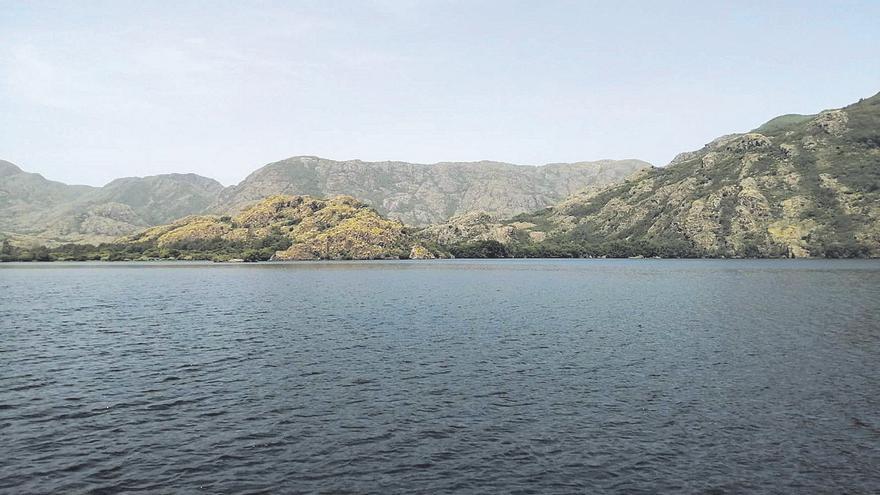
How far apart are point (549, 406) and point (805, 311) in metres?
87.1

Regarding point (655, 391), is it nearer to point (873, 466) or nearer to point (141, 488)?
point (873, 466)

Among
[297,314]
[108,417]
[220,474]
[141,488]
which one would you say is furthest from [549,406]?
[297,314]

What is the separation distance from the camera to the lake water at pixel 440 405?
29797mm

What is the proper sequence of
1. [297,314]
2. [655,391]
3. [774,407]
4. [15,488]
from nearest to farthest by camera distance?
[15,488] < [774,407] < [655,391] < [297,314]

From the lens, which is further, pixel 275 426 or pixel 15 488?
pixel 275 426

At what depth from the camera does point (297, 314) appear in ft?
336

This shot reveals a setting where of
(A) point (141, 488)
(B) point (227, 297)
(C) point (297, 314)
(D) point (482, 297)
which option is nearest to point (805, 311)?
(D) point (482, 297)

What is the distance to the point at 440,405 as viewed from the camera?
43.3 meters

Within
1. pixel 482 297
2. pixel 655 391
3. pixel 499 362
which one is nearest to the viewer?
pixel 655 391

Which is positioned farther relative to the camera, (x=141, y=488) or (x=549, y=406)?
(x=549, y=406)

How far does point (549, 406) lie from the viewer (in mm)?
42875

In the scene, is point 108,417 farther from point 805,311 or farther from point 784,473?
point 805,311

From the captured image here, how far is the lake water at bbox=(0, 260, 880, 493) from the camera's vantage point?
97.8 ft

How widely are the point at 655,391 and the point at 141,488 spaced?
131 feet
